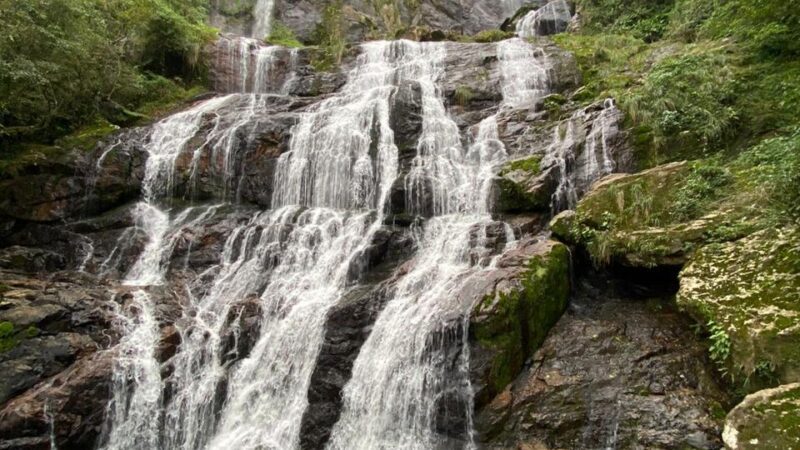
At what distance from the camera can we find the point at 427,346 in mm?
8789

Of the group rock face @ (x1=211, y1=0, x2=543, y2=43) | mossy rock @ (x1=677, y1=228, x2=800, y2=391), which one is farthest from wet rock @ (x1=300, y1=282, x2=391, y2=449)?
rock face @ (x1=211, y1=0, x2=543, y2=43)

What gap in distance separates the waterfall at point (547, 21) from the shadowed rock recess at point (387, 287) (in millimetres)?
8793

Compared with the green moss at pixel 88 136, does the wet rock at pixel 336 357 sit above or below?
below

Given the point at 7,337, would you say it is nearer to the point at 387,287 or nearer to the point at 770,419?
the point at 387,287

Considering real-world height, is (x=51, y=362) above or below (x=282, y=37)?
below

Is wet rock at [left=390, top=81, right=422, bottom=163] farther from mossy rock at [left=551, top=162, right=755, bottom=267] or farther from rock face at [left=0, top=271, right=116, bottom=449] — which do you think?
rock face at [left=0, top=271, right=116, bottom=449]

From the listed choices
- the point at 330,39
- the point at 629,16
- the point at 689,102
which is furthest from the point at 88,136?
the point at 629,16

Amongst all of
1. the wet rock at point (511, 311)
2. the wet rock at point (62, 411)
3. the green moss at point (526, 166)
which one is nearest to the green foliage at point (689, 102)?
the green moss at point (526, 166)

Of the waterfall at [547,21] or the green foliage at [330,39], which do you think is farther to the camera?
the waterfall at [547,21]

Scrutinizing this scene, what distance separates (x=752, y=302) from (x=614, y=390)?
226cm

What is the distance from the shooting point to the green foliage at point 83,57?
1270 cm

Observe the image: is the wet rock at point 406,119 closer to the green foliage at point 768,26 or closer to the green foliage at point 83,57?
the green foliage at point 768,26

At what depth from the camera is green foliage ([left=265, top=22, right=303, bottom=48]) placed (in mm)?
27375

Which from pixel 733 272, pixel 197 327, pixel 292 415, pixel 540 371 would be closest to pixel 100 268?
pixel 197 327
